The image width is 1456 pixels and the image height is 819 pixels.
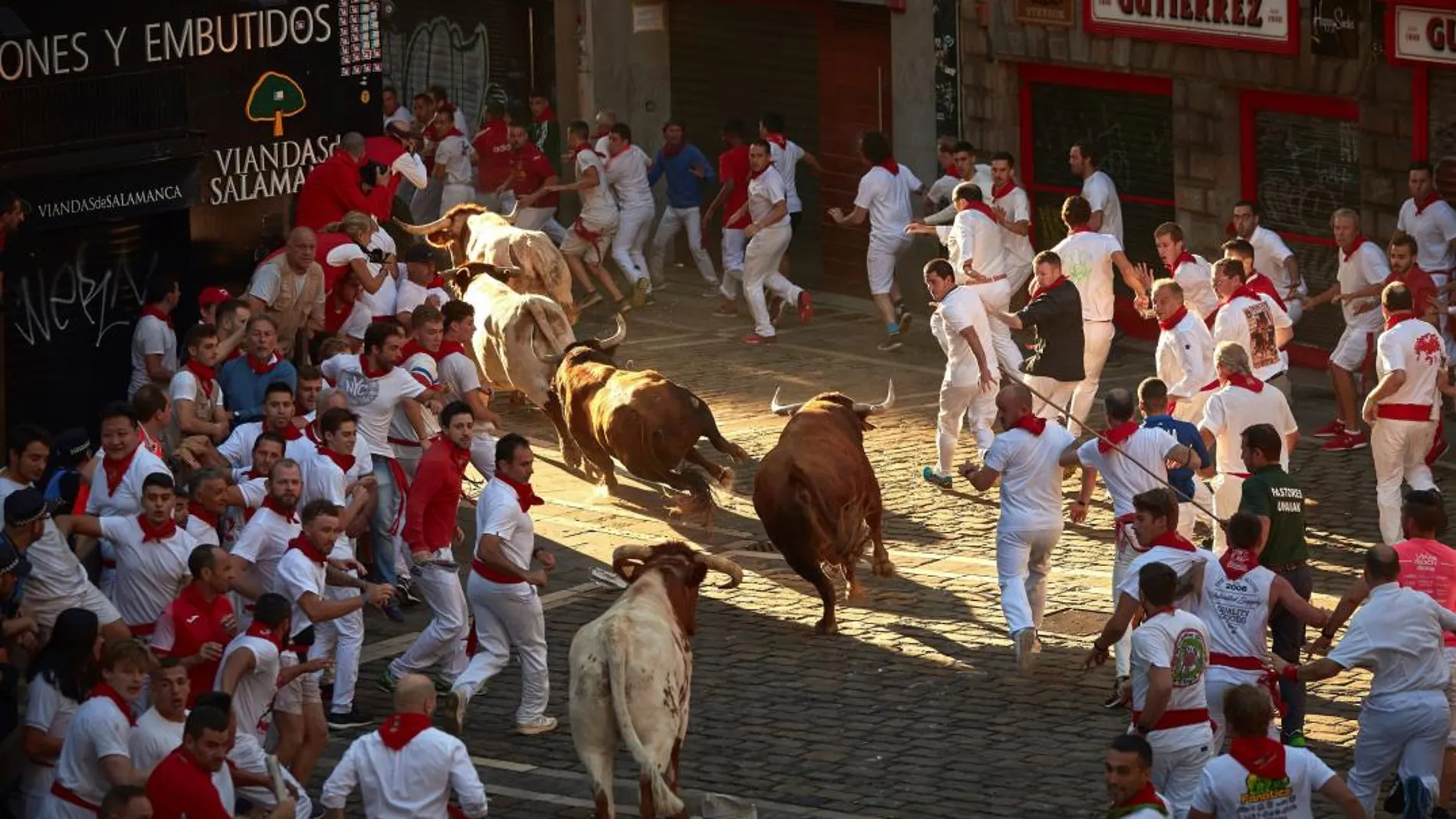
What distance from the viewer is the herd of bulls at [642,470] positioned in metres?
12.5

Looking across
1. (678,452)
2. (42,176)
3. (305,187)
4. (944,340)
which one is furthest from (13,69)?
(944,340)

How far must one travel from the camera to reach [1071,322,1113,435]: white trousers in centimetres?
1970

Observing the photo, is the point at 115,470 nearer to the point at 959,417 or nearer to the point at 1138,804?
the point at 1138,804

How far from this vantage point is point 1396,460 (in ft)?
56.3

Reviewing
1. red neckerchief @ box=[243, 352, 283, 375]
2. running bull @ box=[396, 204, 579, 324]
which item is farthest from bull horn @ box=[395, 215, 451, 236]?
red neckerchief @ box=[243, 352, 283, 375]

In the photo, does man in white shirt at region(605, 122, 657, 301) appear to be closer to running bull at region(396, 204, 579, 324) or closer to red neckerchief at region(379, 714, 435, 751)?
running bull at region(396, 204, 579, 324)

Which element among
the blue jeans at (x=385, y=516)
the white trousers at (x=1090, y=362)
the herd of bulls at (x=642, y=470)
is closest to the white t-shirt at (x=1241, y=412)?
the herd of bulls at (x=642, y=470)

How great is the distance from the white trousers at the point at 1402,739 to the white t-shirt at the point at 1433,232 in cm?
910

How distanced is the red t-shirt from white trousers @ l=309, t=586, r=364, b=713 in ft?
38.3

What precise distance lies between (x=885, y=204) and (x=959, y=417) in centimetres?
561

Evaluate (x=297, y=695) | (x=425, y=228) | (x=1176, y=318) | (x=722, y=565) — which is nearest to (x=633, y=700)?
(x=722, y=565)

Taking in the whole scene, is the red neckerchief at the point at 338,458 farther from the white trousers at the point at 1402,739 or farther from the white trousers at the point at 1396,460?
the white trousers at the point at 1396,460

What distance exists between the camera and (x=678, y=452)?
18.5 meters

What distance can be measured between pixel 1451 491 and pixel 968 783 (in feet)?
22.5
